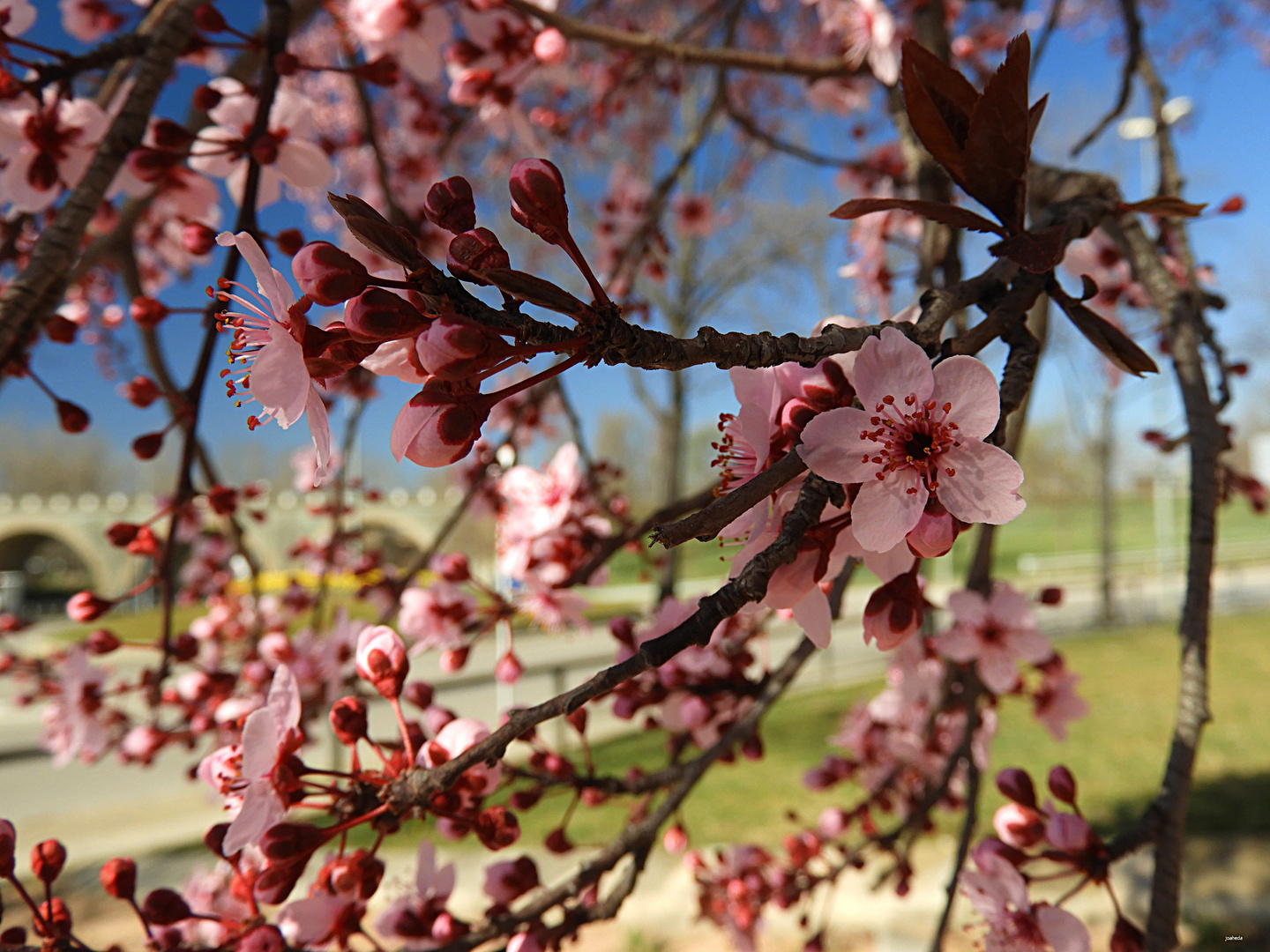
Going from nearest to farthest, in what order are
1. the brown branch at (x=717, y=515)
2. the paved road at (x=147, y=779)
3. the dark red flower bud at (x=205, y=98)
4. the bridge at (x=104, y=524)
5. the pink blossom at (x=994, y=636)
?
the brown branch at (x=717, y=515) < the dark red flower bud at (x=205, y=98) < the pink blossom at (x=994, y=636) < the paved road at (x=147, y=779) < the bridge at (x=104, y=524)

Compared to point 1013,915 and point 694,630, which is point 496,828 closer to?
point 694,630

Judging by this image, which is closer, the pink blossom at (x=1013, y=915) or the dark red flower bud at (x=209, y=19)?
the pink blossom at (x=1013, y=915)

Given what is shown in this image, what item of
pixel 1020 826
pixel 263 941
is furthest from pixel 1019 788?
pixel 263 941

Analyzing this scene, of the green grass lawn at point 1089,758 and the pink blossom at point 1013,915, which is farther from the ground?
the pink blossom at point 1013,915

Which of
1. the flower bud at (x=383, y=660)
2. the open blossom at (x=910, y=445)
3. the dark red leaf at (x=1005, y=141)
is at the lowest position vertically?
the flower bud at (x=383, y=660)

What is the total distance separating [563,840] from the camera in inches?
45.5

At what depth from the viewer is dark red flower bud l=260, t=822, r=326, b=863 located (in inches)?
22.9

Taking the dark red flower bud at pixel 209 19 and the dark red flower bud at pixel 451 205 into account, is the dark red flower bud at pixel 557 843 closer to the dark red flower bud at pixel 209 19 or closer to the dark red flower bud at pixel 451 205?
the dark red flower bud at pixel 451 205

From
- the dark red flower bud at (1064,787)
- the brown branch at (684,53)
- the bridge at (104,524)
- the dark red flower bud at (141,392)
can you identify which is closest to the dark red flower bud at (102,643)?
the dark red flower bud at (141,392)

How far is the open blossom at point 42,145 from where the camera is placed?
39.9 inches

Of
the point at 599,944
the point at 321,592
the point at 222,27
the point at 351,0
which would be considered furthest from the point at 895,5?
the point at 599,944

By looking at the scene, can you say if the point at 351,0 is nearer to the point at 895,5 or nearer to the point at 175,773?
the point at 895,5

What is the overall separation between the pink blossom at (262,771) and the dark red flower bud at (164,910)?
218 millimetres

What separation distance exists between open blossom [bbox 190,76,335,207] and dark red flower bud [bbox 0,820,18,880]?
0.75 m
